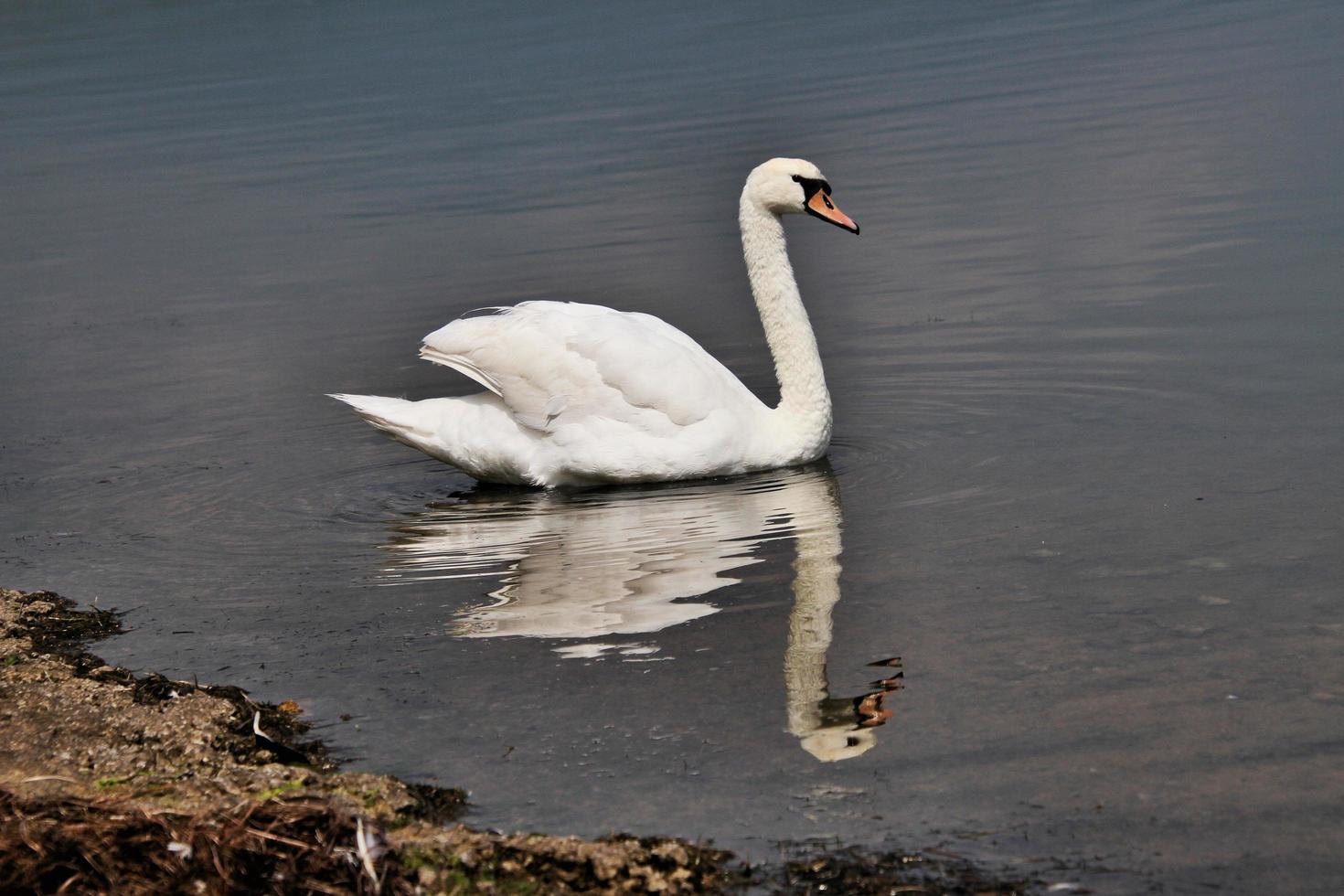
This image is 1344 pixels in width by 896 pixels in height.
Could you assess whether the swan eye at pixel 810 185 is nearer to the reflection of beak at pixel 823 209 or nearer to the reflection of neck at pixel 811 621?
the reflection of beak at pixel 823 209

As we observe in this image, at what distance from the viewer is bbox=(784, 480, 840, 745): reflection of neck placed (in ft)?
17.6

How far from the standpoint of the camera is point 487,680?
229 inches

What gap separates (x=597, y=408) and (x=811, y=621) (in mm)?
2683

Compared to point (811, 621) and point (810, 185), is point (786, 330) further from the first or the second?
point (811, 621)

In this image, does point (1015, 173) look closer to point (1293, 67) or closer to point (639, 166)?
point (639, 166)

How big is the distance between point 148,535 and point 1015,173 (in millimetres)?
10066

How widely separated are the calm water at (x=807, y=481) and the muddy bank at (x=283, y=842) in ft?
0.69

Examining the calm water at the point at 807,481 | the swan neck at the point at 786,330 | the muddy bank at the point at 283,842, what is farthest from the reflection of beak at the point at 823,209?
the muddy bank at the point at 283,842

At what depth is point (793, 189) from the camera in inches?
369

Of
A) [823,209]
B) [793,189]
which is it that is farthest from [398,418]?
[823,209]

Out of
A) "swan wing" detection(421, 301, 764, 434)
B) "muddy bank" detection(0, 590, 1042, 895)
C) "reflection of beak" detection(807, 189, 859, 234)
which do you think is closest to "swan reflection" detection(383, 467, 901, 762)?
"swan wing" detection(421, 301, 764, 434)

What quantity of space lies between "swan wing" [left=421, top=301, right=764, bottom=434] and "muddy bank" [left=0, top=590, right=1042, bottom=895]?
3565mm

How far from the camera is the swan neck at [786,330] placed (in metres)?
8.79

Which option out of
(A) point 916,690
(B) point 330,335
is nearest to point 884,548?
(A) point 916,690
